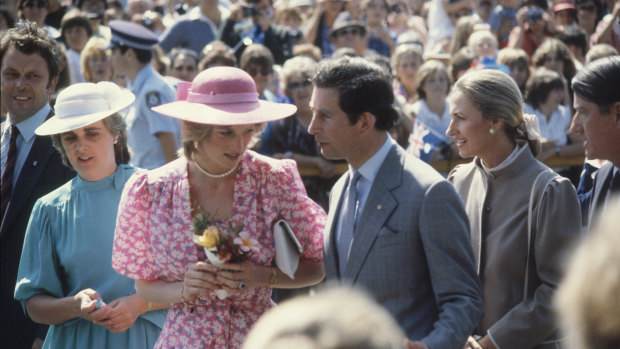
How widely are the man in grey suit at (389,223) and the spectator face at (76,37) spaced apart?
7588mm

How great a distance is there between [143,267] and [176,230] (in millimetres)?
301

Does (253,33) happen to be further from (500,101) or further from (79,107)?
(500,101)

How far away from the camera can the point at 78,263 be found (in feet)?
14.1

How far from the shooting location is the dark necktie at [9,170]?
16.9 ft

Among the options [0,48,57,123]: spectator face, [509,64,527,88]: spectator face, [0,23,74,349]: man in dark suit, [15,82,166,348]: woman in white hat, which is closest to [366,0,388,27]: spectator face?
[509,64,527,88]: spectator face

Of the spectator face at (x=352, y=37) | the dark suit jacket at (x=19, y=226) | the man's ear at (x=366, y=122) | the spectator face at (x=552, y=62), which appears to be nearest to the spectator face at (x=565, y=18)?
the spectator face at (x=552, y=62)

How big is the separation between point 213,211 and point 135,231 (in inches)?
15.1

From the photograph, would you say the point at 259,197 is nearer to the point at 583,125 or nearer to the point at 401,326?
the point at 401,326

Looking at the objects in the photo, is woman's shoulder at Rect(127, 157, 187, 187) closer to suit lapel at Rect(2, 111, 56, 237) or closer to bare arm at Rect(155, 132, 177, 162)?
suit lapel at Rect(2, 111, 56, 237)

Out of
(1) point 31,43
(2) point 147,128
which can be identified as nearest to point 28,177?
(1) point 31,43

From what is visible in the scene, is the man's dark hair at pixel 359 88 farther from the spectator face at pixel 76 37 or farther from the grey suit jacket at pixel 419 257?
the spectator face at pixel 76 37

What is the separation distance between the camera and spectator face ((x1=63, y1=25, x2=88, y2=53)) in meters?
10.5

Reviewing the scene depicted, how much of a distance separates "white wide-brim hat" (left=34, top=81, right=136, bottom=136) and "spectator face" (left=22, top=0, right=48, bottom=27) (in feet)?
21.5

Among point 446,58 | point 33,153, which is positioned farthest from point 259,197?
point 446,58
